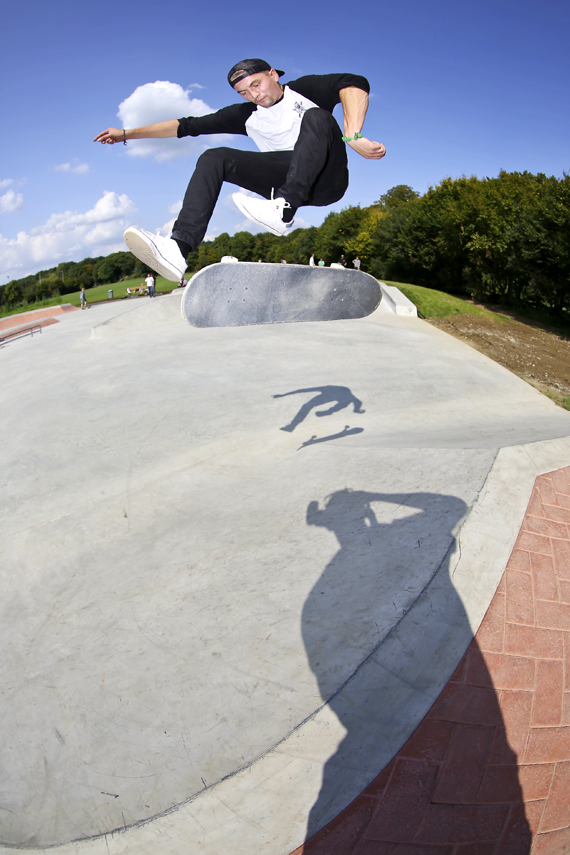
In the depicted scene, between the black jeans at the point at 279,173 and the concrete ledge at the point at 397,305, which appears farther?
the concrete ledge at the point at 397,305

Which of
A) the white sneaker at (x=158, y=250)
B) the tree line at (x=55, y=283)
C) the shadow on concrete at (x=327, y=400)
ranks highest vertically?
the tree line at (x=55, y=283)

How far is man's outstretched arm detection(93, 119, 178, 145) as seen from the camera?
3.33 meters

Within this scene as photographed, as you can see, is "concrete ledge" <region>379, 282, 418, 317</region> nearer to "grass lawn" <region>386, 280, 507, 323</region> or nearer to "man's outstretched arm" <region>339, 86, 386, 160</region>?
Result: "grass lawn" <region>386, 280, 507, 323</region>

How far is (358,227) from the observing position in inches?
1447

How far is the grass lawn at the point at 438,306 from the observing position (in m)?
21.8

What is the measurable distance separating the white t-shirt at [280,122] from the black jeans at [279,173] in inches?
3.7

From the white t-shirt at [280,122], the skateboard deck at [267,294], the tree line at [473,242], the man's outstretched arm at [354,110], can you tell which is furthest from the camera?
the tree line at [473,242]

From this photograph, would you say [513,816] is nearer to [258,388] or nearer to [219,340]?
[258,388]

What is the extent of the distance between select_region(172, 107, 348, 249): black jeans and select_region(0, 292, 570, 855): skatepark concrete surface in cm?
301

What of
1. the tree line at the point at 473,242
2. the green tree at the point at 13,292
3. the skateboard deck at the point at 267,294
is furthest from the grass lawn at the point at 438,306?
the green tree at the point at 13,292

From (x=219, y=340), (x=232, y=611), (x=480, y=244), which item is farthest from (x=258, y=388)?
(x=480, y=244)

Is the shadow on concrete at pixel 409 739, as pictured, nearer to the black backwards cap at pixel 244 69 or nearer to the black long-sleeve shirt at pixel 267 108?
the black long-sleeve shirt at pixel 267 108

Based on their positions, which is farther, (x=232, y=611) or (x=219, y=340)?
(x=219, y=340)

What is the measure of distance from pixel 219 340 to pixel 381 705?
13400mm
